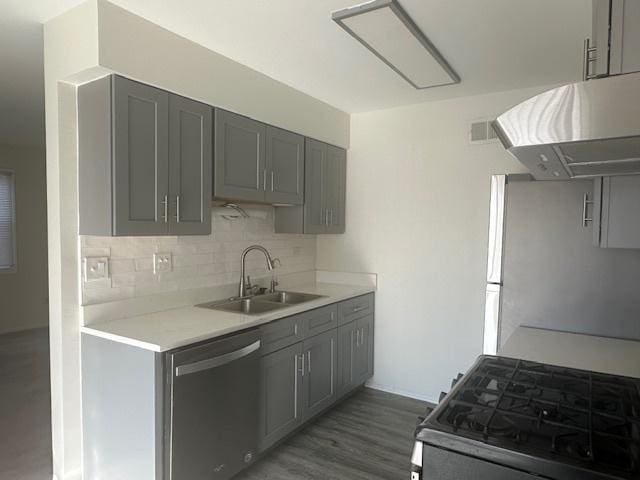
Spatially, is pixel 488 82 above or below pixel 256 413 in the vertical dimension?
above

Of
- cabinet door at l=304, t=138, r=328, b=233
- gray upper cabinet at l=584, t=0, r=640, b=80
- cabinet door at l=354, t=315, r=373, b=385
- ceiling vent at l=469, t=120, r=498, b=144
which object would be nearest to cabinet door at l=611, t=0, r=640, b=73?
gray upper cabinet at l=584, t=0, r=640, b=80

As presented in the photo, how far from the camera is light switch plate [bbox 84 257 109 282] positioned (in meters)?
2.22

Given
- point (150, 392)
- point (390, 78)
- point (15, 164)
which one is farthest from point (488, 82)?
point (15, 164)

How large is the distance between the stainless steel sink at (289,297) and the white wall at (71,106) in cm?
140

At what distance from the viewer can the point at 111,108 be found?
2.00m

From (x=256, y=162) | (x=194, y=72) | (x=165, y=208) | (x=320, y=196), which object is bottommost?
(x=165, y=208)

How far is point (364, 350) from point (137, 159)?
247 cm

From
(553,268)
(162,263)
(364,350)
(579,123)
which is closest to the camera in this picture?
(579,123)

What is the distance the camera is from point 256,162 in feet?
9.34

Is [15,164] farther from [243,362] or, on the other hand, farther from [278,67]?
[243,362]

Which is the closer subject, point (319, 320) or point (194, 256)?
point (194, 256)

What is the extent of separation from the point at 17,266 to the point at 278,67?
487 centimetres

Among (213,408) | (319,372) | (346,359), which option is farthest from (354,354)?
(213,408)

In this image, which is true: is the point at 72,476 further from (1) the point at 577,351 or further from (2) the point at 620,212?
(2) the point at 620,212
